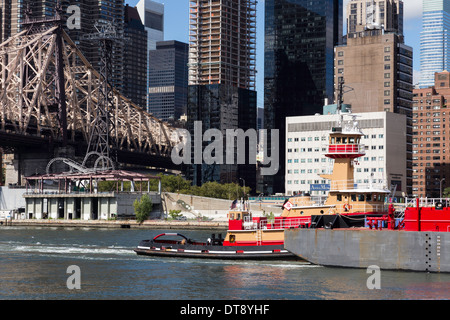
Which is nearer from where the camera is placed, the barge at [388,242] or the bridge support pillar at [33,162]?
the barge at [388,242]

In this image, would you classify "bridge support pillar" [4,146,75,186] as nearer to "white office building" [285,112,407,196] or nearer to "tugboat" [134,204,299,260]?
"white office building" [285,112,407,196]

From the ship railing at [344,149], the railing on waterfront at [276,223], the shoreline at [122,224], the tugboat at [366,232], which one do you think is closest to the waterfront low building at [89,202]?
the shoreline at [122,224]

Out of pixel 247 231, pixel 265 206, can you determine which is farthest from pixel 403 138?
pixel 247 231

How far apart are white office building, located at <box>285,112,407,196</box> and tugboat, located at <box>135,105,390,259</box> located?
10427 centimetres

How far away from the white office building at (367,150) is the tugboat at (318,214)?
104272 mm

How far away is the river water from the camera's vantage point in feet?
156

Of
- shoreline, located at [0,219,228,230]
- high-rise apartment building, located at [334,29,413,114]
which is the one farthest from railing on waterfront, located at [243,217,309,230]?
high-rise apartment building, located at [334,29,413,114]

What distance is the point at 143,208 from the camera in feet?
466

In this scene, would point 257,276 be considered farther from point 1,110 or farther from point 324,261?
point 1,110

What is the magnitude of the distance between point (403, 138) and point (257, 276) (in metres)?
131

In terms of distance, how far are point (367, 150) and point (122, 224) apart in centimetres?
6156

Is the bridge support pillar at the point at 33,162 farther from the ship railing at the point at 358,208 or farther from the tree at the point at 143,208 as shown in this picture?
the ship railing at the point at 358,208

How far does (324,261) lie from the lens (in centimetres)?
5716

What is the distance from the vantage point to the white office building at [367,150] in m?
172
